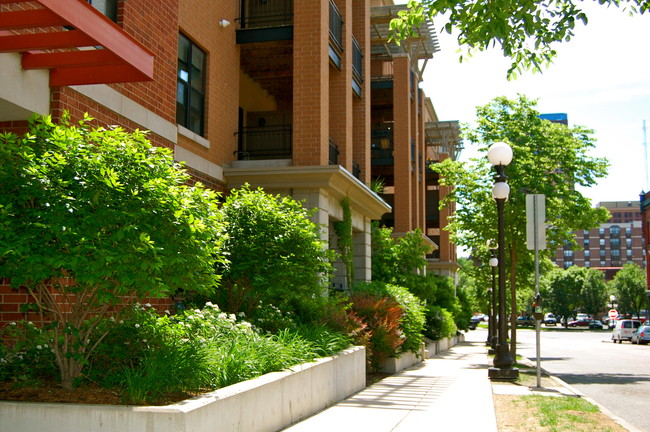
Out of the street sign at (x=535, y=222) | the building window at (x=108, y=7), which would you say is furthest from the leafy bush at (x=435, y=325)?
the building window at (x=108, y=7)

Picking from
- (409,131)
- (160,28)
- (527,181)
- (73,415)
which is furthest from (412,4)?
(409,131)

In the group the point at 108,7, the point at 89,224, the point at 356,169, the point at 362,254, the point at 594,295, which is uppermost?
the point at 108,7

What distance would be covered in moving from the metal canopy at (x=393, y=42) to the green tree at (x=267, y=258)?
2084cm

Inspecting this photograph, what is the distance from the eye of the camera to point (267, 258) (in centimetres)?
1209

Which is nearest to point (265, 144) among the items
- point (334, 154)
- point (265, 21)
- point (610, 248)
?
point (334, 154)

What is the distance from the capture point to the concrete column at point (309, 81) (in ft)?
58.5

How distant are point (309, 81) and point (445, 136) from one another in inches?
1251

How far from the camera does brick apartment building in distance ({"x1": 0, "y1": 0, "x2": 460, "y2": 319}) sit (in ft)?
27.2

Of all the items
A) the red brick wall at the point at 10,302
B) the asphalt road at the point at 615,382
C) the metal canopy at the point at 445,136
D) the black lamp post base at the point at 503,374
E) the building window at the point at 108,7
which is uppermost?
the metal canopy at the point at 445,136

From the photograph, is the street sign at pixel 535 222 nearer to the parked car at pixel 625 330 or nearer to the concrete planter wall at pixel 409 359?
the concrete planter wall at pixel 409 359

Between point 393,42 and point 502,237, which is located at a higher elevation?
point 393,42

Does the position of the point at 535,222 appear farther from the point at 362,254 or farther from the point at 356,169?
the point at 356,169

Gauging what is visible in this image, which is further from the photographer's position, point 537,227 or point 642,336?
point 642,336

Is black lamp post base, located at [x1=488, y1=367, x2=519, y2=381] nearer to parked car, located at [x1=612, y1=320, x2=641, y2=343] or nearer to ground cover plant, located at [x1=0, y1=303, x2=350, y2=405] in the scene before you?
ground cover plant, located at [x1=0, y1=303, x2=350, y2=405]
